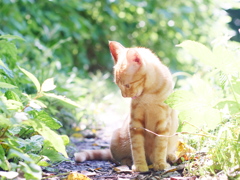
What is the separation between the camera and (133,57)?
183 centimetres

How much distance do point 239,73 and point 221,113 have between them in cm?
21

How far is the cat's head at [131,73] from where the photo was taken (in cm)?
183

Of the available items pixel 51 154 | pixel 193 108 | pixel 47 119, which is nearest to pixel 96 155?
pixel 51 154

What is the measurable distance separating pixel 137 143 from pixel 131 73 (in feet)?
1.39

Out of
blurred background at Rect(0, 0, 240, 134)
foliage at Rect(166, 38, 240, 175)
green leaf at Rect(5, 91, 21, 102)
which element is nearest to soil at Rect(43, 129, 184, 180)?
foliage at Rect(166, 38, 240, 175)

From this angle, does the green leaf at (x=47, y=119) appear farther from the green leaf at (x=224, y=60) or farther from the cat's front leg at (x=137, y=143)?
the green leaf at (x=224, y=60)

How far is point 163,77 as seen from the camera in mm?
1927

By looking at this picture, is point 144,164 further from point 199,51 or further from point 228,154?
point 199,51

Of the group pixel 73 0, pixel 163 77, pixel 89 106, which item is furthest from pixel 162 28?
pixel 163 77

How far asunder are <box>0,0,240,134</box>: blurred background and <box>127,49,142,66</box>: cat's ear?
1345 millimetres

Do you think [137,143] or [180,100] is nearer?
[180,100]

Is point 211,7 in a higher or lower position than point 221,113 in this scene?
higher

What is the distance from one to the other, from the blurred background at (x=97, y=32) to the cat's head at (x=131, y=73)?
1255mm

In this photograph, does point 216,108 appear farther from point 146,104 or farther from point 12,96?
point 12,96
